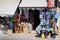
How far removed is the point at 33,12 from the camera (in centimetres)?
1995

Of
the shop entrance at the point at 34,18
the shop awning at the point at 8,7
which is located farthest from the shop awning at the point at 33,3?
the shop entrance at the point at 34,18

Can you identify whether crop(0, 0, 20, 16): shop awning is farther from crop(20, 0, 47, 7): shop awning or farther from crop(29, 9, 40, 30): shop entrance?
crop(29, 9, 40, 30): shop entrance

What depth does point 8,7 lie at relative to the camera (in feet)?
61.1

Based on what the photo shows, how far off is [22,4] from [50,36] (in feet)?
9.48

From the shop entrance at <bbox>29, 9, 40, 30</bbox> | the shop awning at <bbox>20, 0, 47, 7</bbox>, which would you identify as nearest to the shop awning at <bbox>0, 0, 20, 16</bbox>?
the shop awning at <bbox>20, 0, 47, 7</bbox>

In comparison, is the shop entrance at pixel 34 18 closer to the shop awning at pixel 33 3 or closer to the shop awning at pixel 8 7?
the shop awning at pixel 33 3

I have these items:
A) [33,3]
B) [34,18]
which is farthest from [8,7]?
[34,18]

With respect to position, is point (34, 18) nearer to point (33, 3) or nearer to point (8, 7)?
point (33, 3)

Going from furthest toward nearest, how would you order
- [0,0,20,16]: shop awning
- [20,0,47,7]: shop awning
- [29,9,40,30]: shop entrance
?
[29,9,40,30]: shop entrance, [20,0,47,7]: shop awning, [0,0,20,16]: shop awning

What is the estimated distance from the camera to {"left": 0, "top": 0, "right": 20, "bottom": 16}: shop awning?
1825cm

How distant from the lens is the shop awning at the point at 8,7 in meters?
18.3

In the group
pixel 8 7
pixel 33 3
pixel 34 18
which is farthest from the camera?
pixel 34 18

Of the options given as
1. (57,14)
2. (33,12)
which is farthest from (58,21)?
(33,12)

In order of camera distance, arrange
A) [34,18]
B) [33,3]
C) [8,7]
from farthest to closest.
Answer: [34,18]
[33,3]
[8,7]
